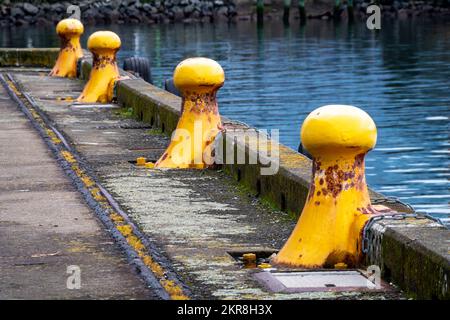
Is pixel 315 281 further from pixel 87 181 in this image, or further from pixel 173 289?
pixel 87 181

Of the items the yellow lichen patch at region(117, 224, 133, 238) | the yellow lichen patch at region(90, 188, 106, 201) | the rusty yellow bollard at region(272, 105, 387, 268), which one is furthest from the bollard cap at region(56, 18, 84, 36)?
the rusty yellow bollard at region(272, 105, 387, 268)

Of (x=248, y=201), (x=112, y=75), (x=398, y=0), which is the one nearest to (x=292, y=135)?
(x=112, y=75)

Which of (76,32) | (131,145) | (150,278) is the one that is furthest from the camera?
(76,32)

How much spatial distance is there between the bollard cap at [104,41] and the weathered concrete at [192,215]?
3595 mm

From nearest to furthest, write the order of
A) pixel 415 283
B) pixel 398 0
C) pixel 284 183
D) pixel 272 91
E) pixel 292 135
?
pixel 415 283 → pixel 284 183 → pixel 292 135 → pixel 272 91 → pixel 398 0

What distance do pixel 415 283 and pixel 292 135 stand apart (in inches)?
696

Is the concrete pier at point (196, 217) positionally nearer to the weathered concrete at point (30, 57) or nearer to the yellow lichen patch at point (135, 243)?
the yellow lichen patch at point (135, 243)

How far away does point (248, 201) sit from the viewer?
10.6 m

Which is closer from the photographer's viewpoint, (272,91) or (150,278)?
(150,278)

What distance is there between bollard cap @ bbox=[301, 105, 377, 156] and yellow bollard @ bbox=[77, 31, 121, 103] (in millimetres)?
10218

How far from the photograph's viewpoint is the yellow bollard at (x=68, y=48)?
23141 millimetres

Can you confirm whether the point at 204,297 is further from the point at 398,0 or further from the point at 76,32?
the point at 398,0

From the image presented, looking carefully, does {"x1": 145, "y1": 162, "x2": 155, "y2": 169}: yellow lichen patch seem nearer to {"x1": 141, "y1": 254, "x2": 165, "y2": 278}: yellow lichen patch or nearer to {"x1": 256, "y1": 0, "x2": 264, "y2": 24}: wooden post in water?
{"x1": 141, "y1": 254, "x2": 165, "y2": 278}: yellow lichen patch

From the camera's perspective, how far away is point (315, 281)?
7.95m
